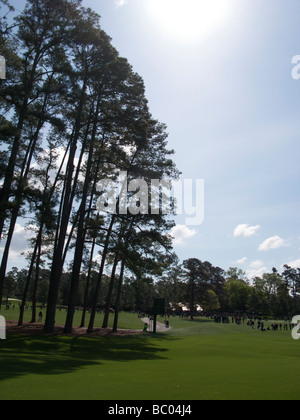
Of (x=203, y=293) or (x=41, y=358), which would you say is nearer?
(x=41, y=358)

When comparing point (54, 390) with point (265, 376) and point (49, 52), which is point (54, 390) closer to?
point (265, 376)

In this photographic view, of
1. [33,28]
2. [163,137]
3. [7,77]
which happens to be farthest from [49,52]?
[163,137]

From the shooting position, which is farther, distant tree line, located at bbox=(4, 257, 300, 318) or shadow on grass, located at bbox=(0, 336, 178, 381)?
distant tree line, located at bbox=(4, 257, 300, 318)

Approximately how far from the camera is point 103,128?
2450cm

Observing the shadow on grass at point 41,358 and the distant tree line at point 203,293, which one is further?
the distant tree line at point 203,293

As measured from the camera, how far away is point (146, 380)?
8.91m

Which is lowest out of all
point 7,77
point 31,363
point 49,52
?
point 31,363

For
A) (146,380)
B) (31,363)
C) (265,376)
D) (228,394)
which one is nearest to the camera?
(228,394)

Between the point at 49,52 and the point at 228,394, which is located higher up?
the point at 49,52

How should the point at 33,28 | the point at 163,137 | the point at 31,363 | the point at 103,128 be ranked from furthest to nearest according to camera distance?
the point at 163,137, the point at 103,128, the point at 33,28, the point at 31,363
